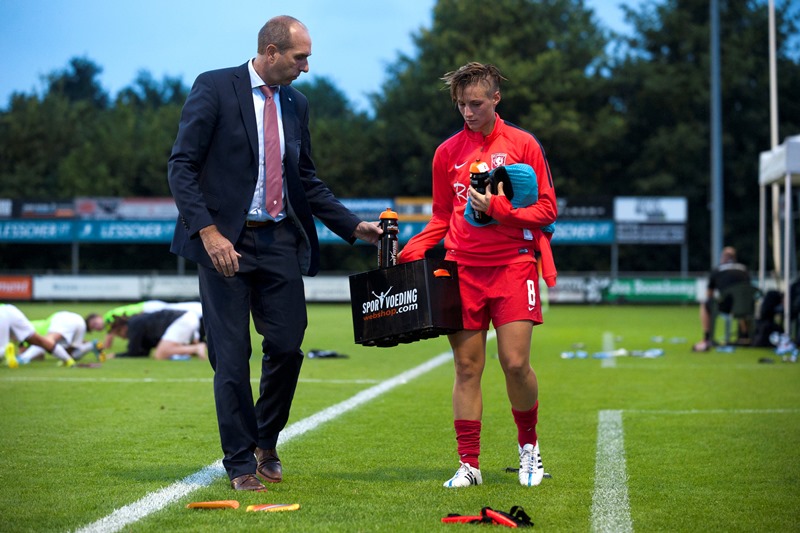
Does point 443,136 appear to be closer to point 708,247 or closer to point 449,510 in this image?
point 708,247

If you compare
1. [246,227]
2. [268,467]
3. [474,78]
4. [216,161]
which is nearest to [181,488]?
[268,467]

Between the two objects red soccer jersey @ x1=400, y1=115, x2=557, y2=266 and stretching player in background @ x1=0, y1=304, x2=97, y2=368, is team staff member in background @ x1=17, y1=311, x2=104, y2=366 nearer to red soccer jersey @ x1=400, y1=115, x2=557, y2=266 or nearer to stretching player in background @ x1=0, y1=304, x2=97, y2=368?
stretching player in background @ x1=0, y1=304, x2=97, y2=368

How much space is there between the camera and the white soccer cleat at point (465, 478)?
5.86 meters

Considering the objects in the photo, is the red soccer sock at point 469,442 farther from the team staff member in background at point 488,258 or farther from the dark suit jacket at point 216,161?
the dark suit jacket at point 216,161

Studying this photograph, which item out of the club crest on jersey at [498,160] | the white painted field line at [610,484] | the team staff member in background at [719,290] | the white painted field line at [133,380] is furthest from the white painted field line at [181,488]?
the team staff member in background at [719,290]

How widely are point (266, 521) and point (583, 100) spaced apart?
→ 53.7 meters

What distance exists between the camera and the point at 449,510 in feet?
17.0

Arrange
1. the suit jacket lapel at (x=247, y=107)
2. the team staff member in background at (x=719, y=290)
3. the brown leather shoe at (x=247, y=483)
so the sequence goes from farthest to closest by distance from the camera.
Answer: the team staff member in background at (x=719, y=290) → the suit jacket lapel at (x=247, y=107) → the brown leather shoe at (x=247, y=483)

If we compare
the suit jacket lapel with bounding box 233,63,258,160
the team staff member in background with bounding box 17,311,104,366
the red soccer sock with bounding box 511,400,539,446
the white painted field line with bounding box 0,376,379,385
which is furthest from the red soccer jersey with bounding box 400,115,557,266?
the team staff member in background with bounding box 17,311,104,366

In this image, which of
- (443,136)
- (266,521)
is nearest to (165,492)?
(266,521)

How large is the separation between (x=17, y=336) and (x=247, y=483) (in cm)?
932

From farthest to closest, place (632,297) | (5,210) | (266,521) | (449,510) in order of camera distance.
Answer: (5,210) < (632,297) < (449,510) < (266,521)

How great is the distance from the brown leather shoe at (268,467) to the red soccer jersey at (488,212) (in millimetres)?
1233

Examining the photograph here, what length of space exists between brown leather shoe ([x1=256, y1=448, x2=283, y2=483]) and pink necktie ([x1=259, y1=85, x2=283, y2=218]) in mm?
1227
